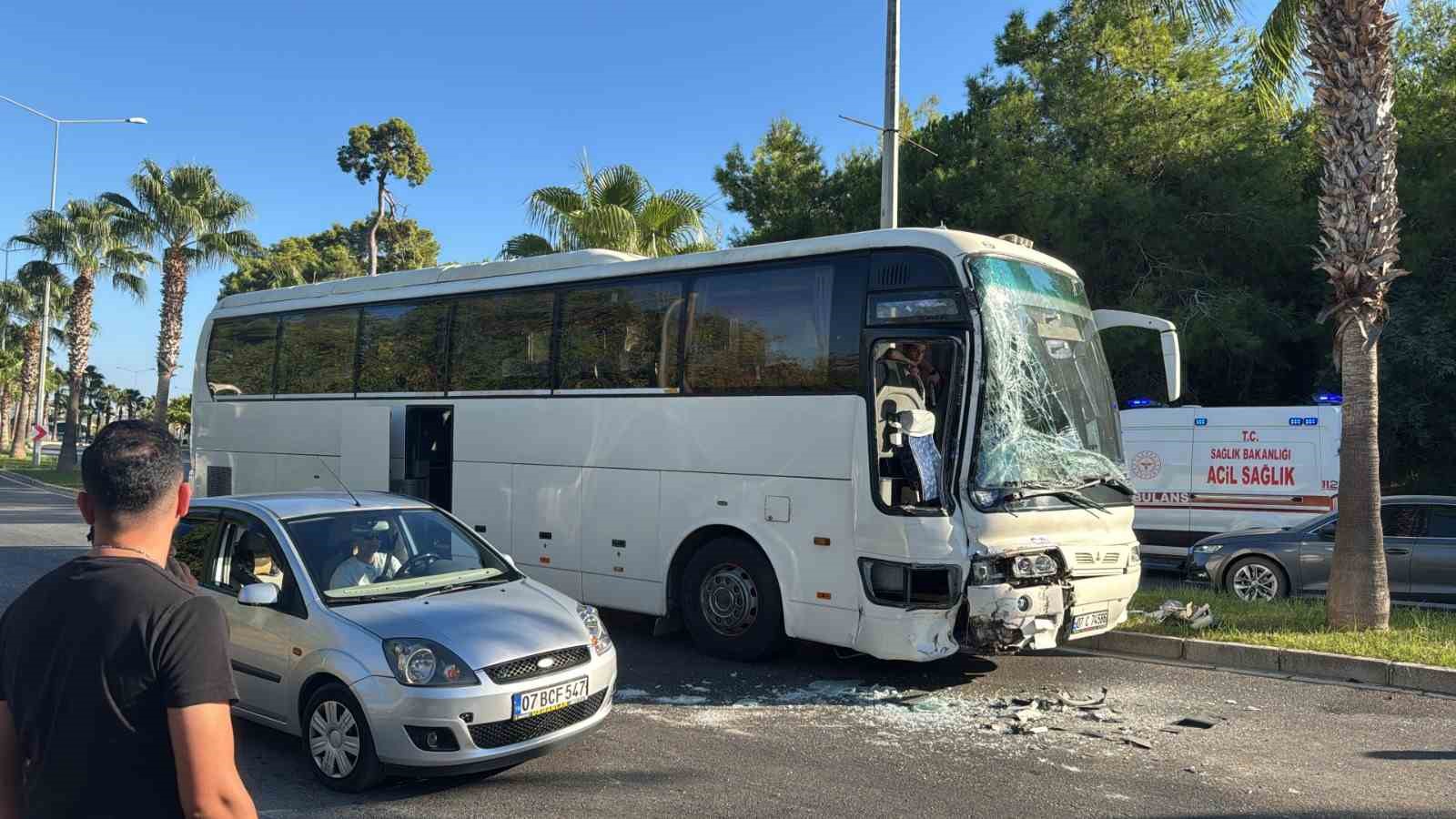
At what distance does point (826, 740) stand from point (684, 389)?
3588mm

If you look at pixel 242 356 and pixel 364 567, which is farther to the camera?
pixel 242 356

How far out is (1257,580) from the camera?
12141mm

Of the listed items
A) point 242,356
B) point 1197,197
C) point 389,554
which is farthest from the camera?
point 1197,197

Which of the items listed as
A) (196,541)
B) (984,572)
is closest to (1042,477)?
(984,572)

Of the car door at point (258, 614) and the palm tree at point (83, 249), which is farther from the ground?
the palm tree at point (83, 249)

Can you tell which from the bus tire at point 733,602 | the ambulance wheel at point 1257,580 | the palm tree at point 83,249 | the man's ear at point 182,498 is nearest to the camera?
the man's ear at point 182,498

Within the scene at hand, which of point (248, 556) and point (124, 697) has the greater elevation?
point (124, 697)

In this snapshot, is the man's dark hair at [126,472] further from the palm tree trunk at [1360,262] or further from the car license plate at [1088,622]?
the palm tree trunk at [1360,262]

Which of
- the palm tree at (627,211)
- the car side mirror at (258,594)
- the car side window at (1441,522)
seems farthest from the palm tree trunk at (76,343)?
the car side window at (1441,522)

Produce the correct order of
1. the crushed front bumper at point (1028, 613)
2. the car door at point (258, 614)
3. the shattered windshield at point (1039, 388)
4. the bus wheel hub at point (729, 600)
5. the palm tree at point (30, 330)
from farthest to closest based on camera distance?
1. the palm tree at point (30, 330)
2. the bus wheel hub at point (729, 600)
3. the shattered windshield at point (1039, 388)
4. the crushed front bumper at point (1028, 613)
5. the car door at point (258, 614)

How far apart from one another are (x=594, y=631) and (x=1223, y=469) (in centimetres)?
1106

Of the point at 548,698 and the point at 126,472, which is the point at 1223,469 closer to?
the point at 548,698

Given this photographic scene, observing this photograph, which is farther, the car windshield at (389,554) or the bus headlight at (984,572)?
the bus headlight at (984,572)

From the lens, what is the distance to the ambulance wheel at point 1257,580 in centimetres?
1200
